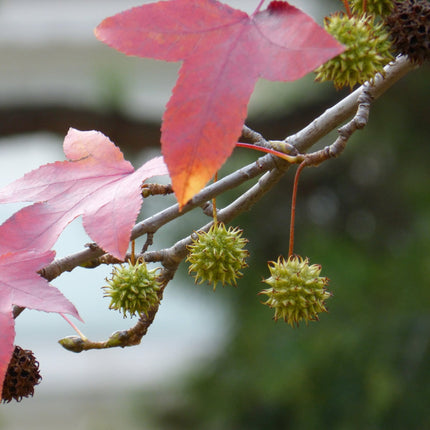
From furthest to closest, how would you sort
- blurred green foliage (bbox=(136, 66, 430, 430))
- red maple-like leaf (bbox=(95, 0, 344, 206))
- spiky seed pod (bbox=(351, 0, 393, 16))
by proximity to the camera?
blurred green foliage (bbox=(136, 66, 430, 430)) < spiky seed pod (bbox=(351, 0, 393, 16)) < red maple-like leaf (bbox=(95, 0, 344, 206))

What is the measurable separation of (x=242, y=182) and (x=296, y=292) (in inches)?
4.4

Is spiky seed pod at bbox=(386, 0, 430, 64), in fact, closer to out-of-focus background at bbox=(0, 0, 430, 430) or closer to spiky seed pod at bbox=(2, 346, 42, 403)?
spiky seed pod at bbox=(2, 346, 42, 403)

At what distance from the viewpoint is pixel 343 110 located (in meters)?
0.60

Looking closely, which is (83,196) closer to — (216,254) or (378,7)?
(216,254)

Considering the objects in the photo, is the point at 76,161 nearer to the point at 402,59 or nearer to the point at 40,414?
the point at 402,59

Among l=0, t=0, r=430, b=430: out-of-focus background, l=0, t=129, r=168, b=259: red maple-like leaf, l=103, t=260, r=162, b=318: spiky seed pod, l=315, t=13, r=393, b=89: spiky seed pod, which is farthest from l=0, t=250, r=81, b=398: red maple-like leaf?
l=0, t=0, r=430, b=430: out-of-focus background

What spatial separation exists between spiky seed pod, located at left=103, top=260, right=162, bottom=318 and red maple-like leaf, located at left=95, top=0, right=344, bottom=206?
0.65ft

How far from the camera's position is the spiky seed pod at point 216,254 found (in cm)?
59

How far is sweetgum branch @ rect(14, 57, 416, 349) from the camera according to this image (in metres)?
0.54

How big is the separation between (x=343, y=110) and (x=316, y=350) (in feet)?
4.13

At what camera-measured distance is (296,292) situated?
0.58 m

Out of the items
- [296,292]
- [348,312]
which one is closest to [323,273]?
[348,312]

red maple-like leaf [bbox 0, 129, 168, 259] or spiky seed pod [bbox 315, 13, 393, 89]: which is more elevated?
spiky seed pod [bbox 315, 13, 393, 89]

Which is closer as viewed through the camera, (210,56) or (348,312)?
(210,56)
